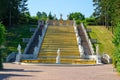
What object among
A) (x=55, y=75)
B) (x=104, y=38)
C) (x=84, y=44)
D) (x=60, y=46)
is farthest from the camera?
(x=104, y=38)

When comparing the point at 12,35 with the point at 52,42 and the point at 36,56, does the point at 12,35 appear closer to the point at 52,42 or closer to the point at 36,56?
the point at 52,42

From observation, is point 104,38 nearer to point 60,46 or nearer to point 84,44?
point 84,44

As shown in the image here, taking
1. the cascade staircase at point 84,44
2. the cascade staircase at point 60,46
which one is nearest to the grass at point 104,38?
the cascade staircase at point 84,44

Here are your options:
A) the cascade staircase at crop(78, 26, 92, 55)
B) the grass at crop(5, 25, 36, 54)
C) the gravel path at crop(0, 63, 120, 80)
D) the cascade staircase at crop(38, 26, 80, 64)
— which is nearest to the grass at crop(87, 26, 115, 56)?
the cascade staircase at crop(78, 26, 92, 55)

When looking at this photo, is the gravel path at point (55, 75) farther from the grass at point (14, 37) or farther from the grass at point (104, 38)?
the grass at point (14, 37)

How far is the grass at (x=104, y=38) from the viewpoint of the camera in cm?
5094

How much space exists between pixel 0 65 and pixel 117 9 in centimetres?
3247

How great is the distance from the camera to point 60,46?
51000 mm

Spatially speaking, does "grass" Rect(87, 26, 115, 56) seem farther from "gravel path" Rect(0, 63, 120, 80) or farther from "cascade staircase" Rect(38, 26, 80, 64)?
"gravel path" Rect(0, 63, 120, 80)

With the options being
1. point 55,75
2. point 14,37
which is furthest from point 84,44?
point 55,75

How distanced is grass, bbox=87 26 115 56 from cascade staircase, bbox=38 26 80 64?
10.7 ft

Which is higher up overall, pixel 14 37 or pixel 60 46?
pixel 14 37

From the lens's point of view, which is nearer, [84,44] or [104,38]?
[84,44]

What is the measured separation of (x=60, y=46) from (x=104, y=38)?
396 inches
